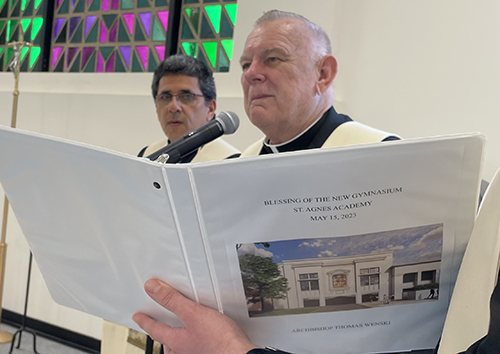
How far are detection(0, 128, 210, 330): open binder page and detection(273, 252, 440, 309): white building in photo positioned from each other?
0.70 ft

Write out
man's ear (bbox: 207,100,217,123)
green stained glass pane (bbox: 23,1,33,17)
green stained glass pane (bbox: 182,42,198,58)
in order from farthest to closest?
green stained glass pane (bbox: 23,1,33,17), green stained glass pane (bbox: 182,42,198,58), man's ear (bbox: 207,100,217,123)

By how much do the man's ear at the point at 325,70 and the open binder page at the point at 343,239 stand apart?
4.05ft

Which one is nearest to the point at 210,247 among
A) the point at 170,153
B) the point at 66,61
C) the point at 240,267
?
the point at 240,267

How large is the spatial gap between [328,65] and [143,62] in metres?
3.55

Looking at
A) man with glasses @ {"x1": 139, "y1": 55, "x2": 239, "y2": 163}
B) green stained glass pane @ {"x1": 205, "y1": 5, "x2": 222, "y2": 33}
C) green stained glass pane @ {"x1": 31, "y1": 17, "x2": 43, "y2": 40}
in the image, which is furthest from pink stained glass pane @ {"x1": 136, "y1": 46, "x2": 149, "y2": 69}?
man with glasses @ {"x1": 139, "y1": 55, "x2": 239, "y2": 163}

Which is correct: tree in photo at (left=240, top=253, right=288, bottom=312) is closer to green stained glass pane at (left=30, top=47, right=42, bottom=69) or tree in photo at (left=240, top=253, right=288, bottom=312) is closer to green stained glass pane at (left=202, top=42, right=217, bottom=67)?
green stained glass pane at (left=202, top=42, right=217, bottom=67)

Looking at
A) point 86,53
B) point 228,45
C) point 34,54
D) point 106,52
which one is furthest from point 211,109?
point 34,54

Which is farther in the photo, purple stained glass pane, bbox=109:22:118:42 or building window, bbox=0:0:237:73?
purple stained glass pane, bbox=109:22:118:42

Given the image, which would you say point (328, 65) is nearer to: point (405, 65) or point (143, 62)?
point (405, 65)

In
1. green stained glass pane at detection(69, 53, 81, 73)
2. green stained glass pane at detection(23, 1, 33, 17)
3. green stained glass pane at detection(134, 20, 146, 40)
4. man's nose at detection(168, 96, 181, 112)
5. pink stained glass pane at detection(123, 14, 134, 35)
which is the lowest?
man's nose at detection(168, 96, 181, 112)

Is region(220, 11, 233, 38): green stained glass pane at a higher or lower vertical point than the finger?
higher

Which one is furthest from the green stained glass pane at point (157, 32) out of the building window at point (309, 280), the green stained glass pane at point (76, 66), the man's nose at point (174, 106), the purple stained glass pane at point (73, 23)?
the building window at point (309, 280)

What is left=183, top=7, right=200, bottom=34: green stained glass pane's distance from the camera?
5066 mm

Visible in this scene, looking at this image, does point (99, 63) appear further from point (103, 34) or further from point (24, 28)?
point (24, 28)
